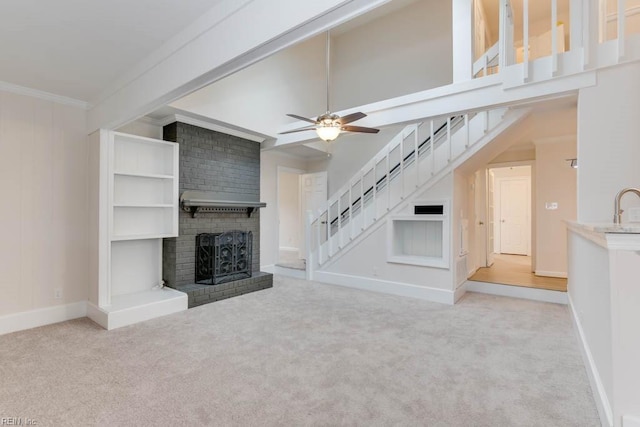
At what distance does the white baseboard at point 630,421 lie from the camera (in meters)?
1.58

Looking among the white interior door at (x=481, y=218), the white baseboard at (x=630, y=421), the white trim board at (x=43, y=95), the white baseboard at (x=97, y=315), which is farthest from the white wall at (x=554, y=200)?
the white trim board at (x=43, y=95)

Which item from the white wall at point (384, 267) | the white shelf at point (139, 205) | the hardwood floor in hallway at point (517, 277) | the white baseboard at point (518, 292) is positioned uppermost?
the white shelf at point (139, 205)

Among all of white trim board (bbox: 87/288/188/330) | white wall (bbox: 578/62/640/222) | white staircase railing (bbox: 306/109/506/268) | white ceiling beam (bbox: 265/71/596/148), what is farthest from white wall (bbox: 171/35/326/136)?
white wall (bbox: 578/62/640/222)

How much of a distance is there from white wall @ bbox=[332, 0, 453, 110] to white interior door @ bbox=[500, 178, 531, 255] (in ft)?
16.6

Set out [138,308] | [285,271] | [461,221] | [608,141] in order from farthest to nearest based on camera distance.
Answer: [285,271] < [461,221] < [138,308] < [608,141]

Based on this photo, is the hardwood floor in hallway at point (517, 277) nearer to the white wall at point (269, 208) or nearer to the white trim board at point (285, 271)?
the white trim board at point (285, 271)

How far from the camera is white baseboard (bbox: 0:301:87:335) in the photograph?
3289mm

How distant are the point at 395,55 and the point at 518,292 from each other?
5.32 m

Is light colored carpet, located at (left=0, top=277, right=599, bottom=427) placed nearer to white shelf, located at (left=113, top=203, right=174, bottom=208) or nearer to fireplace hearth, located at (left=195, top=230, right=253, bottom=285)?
fireplace hearth, located at (left=195, top=230, right=253, bottom=285)

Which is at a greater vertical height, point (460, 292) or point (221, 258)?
point (221, 258)

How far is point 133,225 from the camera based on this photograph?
415cm

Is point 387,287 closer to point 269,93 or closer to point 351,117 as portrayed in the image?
point 351,117

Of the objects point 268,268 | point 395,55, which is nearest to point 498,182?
point 395,55

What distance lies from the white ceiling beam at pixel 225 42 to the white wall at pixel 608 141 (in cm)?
271
